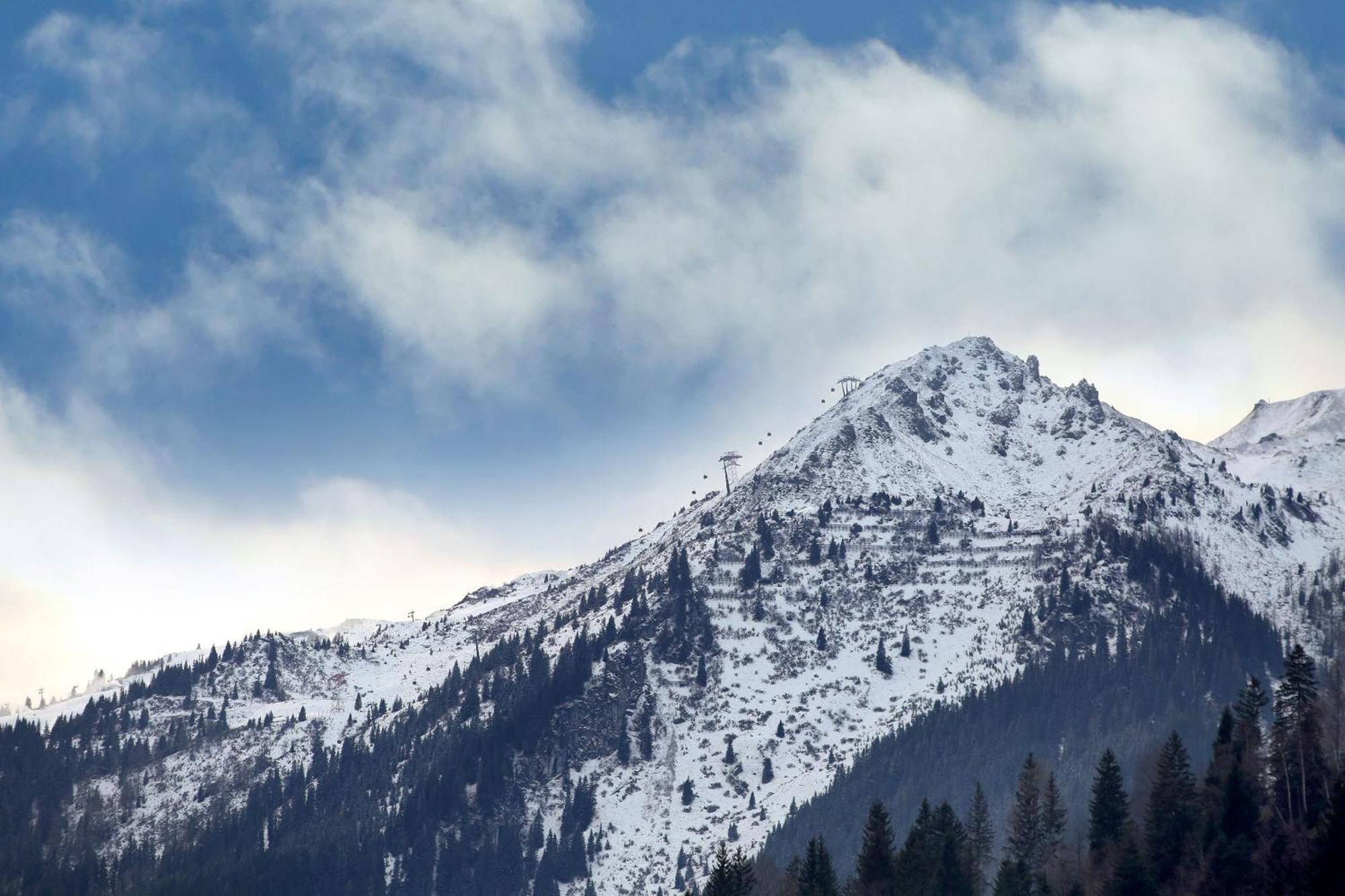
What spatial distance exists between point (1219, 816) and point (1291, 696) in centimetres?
1352

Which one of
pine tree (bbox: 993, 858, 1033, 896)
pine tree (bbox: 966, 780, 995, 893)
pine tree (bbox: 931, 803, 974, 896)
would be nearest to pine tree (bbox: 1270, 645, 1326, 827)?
pine tree (bbox: 993, 858, 1033, 896)

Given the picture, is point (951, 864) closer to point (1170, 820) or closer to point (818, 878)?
point (818, 878)

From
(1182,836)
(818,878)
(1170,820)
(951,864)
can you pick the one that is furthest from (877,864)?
(1182,836)

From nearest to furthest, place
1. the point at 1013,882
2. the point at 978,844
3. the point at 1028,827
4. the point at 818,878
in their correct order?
1. the point at 1013,882
2. the point at 818,878
3. the point at 1028,827
4. the point at 978,844

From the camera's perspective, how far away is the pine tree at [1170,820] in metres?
146

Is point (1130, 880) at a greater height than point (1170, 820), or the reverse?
point (1170, 820)

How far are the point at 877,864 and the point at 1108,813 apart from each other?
23.0 meters

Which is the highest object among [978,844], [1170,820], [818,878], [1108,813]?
[1108,813]

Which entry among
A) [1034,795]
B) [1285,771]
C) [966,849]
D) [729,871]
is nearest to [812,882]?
[729,871]

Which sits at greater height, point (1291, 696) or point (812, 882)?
point (1291, 696)

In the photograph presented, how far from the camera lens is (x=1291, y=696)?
147875 millimetres

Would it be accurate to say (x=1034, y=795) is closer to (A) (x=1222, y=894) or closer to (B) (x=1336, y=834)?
(A) (x=1222, y=894)

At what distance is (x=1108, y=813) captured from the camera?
15838cm

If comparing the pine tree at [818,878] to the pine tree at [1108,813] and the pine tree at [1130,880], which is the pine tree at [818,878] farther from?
the pine tree at [1108,813]
